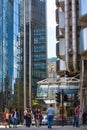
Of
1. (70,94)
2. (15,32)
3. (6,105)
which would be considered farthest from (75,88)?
(15,32)

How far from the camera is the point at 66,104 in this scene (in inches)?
2931

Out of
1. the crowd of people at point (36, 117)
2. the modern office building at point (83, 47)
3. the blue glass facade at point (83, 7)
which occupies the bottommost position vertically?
the crowd of people at point (36, 117)

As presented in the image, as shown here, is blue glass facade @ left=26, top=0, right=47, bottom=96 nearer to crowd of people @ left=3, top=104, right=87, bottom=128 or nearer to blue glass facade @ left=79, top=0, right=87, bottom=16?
crowd of people @ left=3, top=104, right=87, bottom=128

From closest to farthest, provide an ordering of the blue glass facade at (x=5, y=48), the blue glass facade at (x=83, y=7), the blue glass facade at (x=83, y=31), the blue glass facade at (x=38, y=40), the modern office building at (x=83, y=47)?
1. the blue glass facade at (x=83, y=7)
2. the blue glass facade at (x=83, y=31)
3. the modern office building at (x=83, y=47)
4. the blue glass facade at (x=5, y=48)
5. the blue glass facade at (x=38, y=40)

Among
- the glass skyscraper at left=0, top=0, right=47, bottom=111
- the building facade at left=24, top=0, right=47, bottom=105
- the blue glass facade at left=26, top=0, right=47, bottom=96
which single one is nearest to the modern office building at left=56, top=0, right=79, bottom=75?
the glass skyscraper at left=0, top=0, right=47, bottom=111

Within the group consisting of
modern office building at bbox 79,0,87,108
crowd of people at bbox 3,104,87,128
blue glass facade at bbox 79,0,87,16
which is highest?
blue glass facade at bbox 79,0,87,16

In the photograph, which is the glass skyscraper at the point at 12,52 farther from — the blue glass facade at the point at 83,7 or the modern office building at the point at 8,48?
the blue glass facade at the point at 83,7

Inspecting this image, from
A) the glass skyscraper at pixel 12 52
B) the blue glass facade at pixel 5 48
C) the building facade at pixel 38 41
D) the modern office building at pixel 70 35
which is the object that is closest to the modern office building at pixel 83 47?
the modern office building at pixel 70 35

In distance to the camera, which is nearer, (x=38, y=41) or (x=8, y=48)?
(x=8, y=48)

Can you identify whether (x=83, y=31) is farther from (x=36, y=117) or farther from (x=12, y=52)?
(x=12, y=52)

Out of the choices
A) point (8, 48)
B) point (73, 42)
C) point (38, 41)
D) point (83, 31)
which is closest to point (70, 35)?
point (73, 42)

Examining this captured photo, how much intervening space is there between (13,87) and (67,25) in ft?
83.5

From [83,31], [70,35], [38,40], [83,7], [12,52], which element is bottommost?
[12,52]

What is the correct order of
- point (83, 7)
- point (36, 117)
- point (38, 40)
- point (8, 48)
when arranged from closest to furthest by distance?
point (83, 7)
point (36, 117)
point (8, 48)
point (38, 40)
